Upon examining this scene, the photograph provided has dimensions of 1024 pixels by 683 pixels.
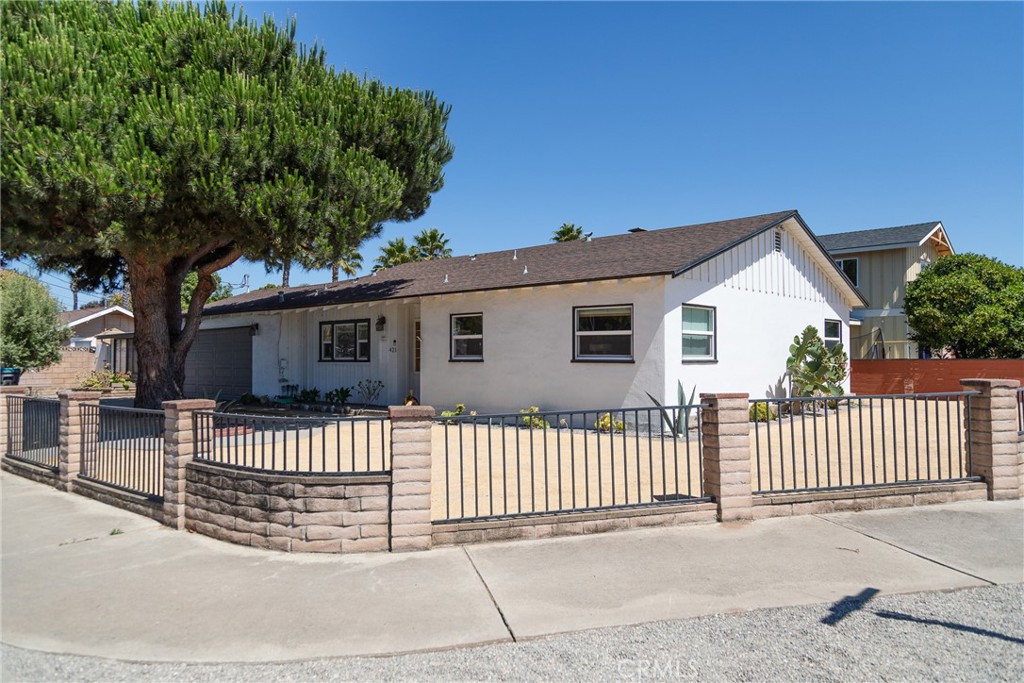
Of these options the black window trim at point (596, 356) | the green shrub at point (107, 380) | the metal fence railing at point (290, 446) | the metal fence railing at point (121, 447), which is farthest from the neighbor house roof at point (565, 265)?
the green shrub at point (107, 380)

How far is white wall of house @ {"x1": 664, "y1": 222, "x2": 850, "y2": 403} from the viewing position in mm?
12031

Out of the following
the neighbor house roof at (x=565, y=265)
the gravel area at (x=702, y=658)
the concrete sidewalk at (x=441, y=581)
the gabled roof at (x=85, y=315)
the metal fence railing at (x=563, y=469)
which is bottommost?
the gravel area at (x=702, y=658)

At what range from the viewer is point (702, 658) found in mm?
3545

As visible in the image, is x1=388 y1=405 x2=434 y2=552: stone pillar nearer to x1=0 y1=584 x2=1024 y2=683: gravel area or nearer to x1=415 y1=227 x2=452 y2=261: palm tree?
x1=0 y1=584 x2=1024 y2=683: gravel area

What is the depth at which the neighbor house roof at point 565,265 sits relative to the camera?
1241cm

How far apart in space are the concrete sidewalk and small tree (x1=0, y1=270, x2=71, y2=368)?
18.8m

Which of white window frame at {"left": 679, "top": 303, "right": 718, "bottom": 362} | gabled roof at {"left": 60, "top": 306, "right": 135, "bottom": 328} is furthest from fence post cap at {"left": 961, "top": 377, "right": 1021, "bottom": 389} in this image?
gabled roof at {"left": 60, "top": 306, "right": 135, "bottom": 328}

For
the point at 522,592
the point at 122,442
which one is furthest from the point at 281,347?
the point at 522,592

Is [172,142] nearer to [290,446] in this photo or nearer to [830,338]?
[290,446]

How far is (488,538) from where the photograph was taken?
5520mm

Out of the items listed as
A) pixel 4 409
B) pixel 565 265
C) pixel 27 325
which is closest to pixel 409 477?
pixel 4 409

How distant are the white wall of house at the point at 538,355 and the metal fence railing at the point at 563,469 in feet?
2.34

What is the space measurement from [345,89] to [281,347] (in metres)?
9.67

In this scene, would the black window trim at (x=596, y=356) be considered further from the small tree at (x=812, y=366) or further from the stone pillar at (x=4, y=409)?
the stone pillar at (x=4, y=409)
